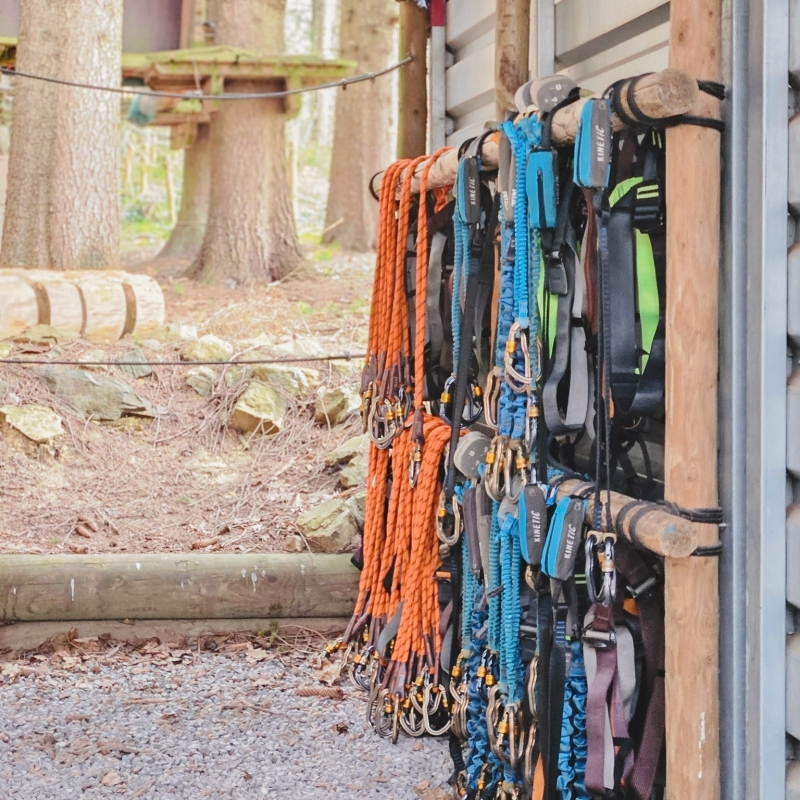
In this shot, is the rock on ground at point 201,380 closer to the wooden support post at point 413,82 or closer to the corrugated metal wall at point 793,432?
the wooden support post at point 413,82

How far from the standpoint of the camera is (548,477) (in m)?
2.94

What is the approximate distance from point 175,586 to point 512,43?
2557 millimetres

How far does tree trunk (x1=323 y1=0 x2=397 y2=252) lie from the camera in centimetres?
1327

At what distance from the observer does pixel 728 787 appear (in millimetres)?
2543

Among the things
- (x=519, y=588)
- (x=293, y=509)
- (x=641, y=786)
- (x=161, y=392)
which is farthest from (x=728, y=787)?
(x=161, y=392)

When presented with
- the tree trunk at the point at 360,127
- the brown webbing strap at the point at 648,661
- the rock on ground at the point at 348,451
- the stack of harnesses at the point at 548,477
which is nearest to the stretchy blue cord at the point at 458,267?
the stack of harnesses at the point at 548,477

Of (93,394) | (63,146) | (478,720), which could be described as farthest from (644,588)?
(63,146)

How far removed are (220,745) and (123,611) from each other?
109 centimetres

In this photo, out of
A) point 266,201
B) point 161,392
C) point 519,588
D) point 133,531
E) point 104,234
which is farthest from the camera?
point 266,201

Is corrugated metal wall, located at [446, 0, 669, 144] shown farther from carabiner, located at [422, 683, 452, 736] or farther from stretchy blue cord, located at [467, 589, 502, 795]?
carabiner, located at [422, 683, 452, 736]

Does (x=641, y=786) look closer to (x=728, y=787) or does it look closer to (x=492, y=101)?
(x=728, y=787)

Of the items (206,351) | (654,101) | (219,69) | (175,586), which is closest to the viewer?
(654,101)

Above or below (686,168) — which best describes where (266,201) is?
above

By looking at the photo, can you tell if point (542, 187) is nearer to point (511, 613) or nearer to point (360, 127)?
point (511, 613)
